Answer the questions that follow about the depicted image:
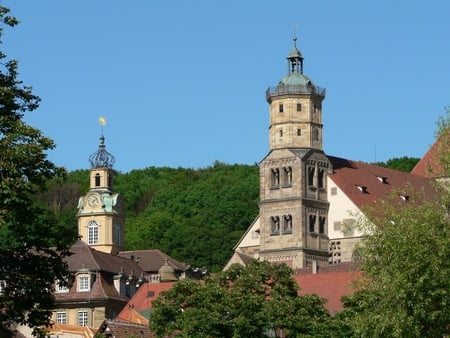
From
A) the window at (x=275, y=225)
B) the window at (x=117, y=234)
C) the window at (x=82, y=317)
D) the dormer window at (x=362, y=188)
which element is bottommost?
the window at (x=82, y=317)

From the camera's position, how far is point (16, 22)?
3456 cm

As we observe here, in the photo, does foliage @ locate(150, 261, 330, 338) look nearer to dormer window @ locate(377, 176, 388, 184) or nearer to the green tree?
the green tree

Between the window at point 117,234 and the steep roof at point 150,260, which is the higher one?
the window at point 117,234

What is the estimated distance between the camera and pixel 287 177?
336 ft

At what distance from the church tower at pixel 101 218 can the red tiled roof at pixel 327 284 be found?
38303 millimetres

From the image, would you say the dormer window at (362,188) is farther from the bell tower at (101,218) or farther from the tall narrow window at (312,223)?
the bell tower at (101,218)

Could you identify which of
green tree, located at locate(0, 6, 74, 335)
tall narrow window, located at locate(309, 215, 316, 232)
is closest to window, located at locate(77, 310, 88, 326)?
tall narrow window, located at locate(309, 215, 316, 232)

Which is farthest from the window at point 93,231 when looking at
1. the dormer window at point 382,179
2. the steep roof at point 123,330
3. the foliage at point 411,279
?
the foliage at point 411,279

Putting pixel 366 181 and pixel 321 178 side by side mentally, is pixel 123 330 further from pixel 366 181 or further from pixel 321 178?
pixel 366 181

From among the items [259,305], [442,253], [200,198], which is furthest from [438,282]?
[200,198]

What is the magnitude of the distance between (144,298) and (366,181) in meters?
24.8

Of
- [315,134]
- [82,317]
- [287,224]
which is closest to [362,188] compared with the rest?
[315,134]

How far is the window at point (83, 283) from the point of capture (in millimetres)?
97500

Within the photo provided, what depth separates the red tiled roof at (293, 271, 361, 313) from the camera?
79250 millimetres
